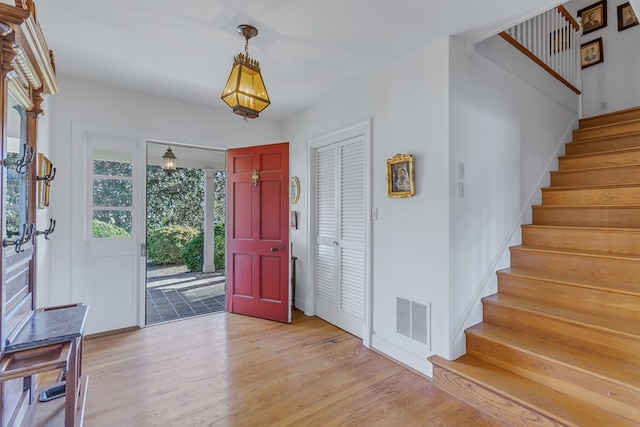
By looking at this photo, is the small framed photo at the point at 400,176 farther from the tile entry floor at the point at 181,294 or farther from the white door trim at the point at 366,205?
the tile entry floor at the point at 181,294

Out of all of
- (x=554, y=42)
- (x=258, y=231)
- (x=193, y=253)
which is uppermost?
(x=554, y=42)

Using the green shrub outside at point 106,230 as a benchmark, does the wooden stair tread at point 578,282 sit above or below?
below

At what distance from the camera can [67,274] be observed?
9.98ft

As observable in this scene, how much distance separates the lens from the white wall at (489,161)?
7.80 feet

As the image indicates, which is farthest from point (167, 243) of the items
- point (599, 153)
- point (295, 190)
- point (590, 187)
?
point (599, 153)

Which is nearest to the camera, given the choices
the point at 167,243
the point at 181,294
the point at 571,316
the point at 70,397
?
the point at 70,397

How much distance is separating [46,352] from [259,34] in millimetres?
2344

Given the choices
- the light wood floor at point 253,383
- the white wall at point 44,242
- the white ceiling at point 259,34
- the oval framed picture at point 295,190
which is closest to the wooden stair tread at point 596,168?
the white ceiling at point 259,34

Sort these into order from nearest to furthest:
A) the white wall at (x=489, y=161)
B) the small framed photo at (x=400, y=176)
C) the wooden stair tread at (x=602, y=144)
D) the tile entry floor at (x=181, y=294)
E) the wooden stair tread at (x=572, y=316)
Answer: the wooden stair tread at (x=572, y=316), the white wall at (x=489, y=161), the small framed photo at (x=400, y=176), the wooden stair tread at (x=602, y=144), the tile entry floor at (x=181, y=294)

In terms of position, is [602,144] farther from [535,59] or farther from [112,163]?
[112,163]

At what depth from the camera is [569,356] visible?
1993mm

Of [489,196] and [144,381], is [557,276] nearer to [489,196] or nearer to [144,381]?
[489,196]

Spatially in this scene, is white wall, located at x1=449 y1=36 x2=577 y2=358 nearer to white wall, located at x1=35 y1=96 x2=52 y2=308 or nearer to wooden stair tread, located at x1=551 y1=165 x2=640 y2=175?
wooden stair tread, located at x1=551 y1=165 x2=640 y2=175

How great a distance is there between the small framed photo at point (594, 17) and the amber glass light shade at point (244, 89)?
4800 millimetres
